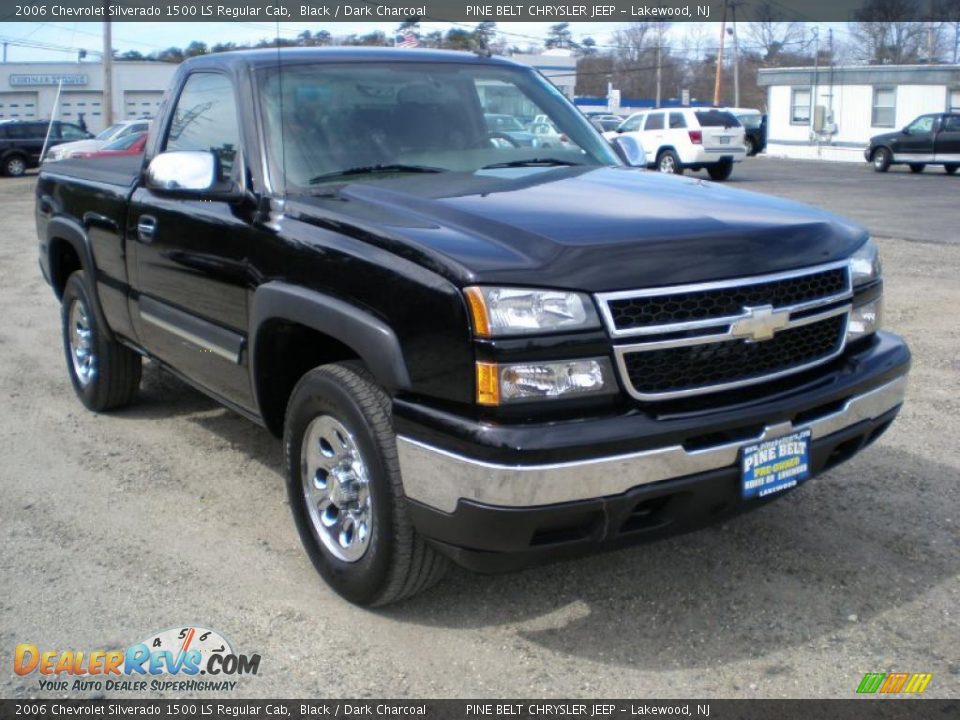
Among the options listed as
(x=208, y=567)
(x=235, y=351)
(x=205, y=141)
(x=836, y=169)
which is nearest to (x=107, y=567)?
(x=208, y=567)

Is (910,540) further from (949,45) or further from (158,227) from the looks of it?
(949,45)

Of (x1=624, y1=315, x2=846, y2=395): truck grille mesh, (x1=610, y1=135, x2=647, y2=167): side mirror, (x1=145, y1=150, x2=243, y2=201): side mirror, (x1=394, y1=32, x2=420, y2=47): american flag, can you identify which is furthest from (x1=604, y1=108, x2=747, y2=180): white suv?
(x1=624, y1=315, x2=846, y2=395): truck grille mesh

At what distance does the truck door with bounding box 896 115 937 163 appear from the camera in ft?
99.1

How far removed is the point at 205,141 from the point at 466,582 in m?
2.34

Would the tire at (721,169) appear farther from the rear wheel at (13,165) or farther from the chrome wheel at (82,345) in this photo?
the chrome wheel at (82,345)

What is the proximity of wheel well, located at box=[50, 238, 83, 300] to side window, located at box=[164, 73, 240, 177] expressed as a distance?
1.67 metres

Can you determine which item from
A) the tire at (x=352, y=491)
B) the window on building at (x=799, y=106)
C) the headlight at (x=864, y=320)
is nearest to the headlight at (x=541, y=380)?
the tire at (x=352, y=491)

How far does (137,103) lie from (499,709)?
5995cm

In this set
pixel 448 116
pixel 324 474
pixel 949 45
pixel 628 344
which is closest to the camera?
pixel 628 344

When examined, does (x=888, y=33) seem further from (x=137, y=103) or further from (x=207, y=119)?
(x=207, y=119)

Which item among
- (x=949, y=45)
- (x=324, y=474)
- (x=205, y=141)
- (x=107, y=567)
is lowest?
(x=107, y=567)

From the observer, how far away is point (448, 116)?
453 cm

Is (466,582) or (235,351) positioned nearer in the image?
(466,582)

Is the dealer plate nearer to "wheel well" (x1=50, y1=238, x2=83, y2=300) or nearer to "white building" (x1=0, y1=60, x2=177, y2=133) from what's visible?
"wheel well" (x1=50, y1=238, x2=83, y2=300)
